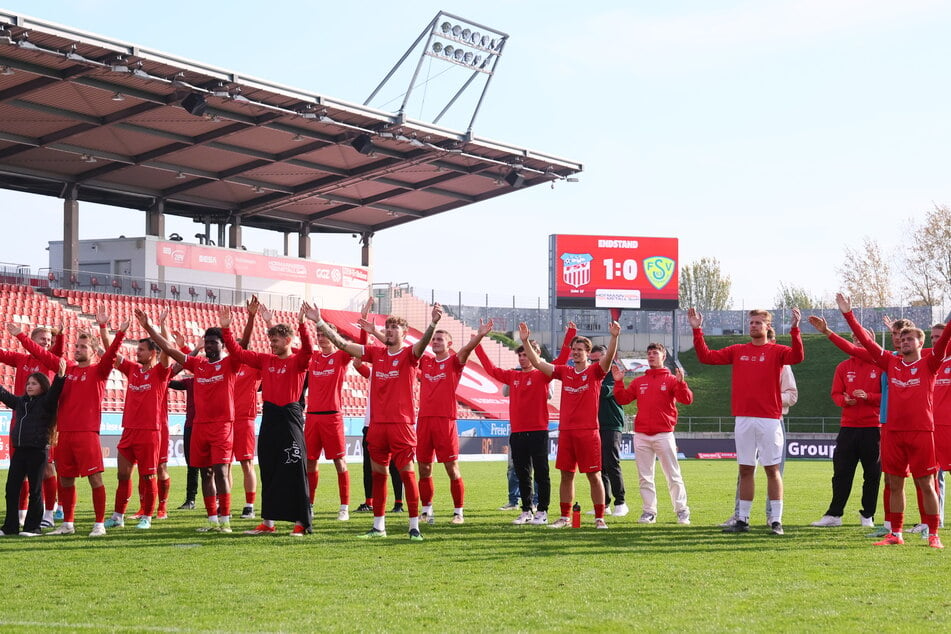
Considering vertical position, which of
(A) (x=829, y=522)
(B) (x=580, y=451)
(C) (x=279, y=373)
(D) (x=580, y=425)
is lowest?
(A) (x=829, y=522)

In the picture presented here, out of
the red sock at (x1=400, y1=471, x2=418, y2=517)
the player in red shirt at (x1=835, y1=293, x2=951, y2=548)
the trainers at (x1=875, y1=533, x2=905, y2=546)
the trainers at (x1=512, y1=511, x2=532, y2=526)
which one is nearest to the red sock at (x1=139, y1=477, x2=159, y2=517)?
the red sock at (x1=400, y1=471, x2=418, y2=517)

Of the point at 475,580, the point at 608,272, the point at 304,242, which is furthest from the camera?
the point at 304,242

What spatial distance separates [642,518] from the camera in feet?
42.2

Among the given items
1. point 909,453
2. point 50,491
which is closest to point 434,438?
point 50,491

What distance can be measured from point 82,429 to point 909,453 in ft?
26.6

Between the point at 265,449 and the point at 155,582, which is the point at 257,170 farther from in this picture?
the point at 155,582

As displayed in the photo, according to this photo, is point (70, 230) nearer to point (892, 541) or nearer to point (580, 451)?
point (580, 451)

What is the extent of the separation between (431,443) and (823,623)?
5.87 meters

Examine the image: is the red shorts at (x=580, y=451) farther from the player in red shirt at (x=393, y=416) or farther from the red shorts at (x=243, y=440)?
the red shorts at (x=243, y=440)

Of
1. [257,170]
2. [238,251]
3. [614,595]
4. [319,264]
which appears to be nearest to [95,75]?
[257,170]

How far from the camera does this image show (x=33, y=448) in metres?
11.1

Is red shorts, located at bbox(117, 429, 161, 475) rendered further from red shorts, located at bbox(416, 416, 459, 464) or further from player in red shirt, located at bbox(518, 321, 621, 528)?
player in red shirt, located at bbox(518, 321, 621, 528)

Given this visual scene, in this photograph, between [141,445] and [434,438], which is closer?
[141,445]

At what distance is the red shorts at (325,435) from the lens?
1273cm
